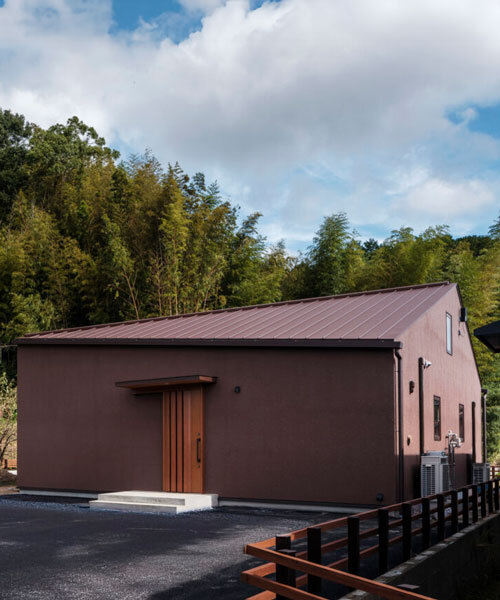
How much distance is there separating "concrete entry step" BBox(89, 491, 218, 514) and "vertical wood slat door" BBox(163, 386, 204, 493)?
296 mm

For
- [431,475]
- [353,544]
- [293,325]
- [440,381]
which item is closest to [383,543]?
[353,544]

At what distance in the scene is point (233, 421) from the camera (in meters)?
10.0

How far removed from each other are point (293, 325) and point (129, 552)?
5.41m

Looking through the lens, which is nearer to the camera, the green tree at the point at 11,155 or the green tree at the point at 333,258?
the green tree at the point at 333,258

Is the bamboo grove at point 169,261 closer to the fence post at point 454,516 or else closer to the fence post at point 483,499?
the fence post at point 483,499

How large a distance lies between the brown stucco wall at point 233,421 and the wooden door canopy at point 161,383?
0.54 feet

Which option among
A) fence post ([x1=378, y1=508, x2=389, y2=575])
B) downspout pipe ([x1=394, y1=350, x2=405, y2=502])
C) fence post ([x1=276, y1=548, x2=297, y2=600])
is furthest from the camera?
downspout pipe ([x1=394, y1=350, x2=405, y2=502])

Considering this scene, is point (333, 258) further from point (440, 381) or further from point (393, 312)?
point (393, 312)

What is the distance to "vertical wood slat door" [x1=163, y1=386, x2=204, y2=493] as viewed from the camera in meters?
10.2

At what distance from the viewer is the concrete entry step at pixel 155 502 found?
30.3 ft

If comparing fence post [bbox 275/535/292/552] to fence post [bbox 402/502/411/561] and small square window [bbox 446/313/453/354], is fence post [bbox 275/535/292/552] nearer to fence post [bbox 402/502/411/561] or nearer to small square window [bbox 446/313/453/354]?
fence post [bbox 402/502/411/561]

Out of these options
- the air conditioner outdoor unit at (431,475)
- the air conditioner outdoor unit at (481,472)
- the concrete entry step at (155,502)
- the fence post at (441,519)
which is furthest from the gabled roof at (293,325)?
the air conditioner outdoor unit at (481,472)

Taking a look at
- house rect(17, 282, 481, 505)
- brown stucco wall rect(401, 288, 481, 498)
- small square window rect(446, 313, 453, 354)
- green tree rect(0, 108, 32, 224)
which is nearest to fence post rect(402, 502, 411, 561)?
house rect(17, 282, 481, 505)

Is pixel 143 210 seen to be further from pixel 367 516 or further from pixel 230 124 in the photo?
pixel 367 516
